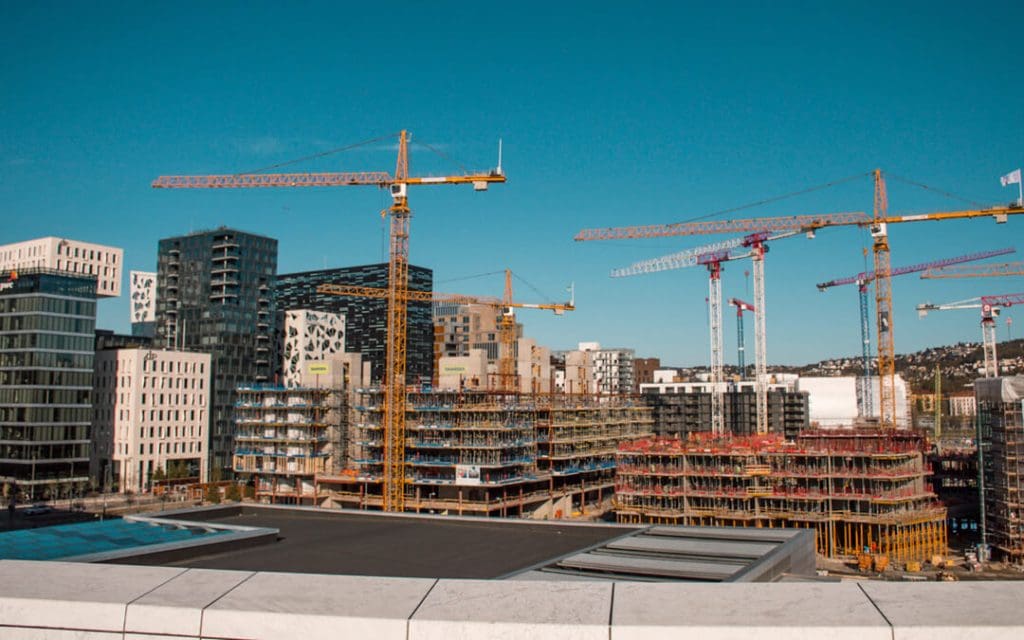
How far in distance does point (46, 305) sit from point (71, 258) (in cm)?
2938

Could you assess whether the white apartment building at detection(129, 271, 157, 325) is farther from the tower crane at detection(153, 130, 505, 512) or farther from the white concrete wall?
the white concrete wall

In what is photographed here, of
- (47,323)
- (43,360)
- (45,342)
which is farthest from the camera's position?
(47,323)

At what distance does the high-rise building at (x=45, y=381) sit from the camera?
87.1m

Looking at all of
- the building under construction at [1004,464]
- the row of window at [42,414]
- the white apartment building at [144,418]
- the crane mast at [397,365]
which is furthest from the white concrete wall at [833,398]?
the row of window at [42,414]

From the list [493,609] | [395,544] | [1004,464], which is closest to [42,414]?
[395,544]

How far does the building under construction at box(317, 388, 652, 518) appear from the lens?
7494 cm

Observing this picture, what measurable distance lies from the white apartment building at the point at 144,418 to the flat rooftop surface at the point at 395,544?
7070 centimetres

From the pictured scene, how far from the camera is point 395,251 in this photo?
273 ft

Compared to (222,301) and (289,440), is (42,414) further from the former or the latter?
(222,301)

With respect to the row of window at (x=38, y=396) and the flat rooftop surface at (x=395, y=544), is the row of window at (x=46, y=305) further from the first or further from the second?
the flat rooftop surface at (x=395, y=544)

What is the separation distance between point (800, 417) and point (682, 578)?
457ft

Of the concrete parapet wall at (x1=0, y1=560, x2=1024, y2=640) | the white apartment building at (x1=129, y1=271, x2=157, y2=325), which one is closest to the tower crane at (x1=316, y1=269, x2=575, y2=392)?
the white apartment building at (x1=129, y1=271, x2=157, y2=325)

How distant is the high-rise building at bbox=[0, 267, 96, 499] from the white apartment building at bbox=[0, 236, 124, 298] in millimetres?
22807

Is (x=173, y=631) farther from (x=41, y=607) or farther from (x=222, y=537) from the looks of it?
(x=222, y=537)
